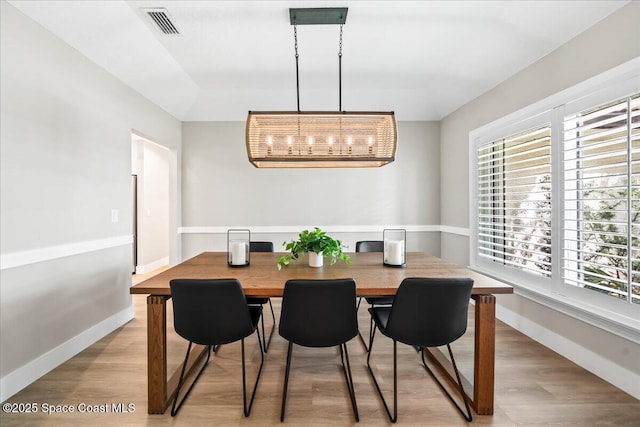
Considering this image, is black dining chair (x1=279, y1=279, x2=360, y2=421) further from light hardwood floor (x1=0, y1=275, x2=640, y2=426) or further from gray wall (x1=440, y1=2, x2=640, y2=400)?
gray wall (x1=440, y1=2, x2=640, y2=400)

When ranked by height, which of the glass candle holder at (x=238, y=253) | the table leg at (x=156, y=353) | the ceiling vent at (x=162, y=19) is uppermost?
the ceiling vent at (x=162, y=19)

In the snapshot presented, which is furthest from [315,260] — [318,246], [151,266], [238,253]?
[151,266]

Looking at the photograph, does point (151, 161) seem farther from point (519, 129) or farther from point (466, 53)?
point (519, 129)

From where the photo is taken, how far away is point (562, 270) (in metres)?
2.36

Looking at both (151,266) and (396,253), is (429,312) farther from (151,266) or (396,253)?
(151,266)

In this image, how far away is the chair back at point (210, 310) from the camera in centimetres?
158

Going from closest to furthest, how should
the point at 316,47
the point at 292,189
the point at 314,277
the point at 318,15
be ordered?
the point at 314,277
the point at 318,15
the point at 316,47
the point at 292,189

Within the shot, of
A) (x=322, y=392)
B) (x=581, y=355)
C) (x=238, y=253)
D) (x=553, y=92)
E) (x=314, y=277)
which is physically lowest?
(x=322, y=392)

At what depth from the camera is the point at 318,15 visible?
233 centimetres

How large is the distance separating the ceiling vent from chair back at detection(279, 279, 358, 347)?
2.35 meters

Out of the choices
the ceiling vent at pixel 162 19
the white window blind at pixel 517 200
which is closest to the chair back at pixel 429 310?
the white window blind at pixel 517 200

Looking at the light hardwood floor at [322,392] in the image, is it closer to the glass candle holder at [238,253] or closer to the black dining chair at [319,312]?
the black dining chair at [319,312]

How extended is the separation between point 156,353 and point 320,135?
1.87 m

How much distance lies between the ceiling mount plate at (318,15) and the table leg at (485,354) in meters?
2.28
